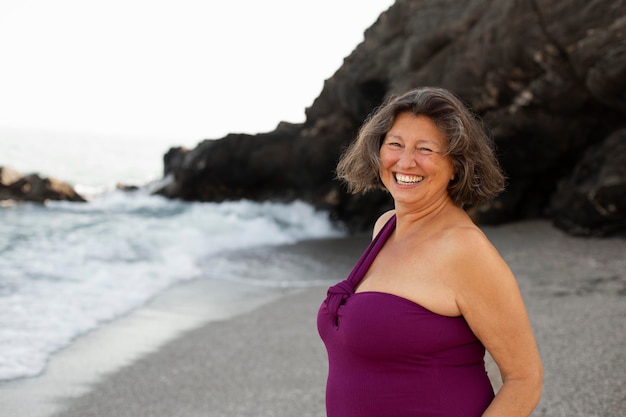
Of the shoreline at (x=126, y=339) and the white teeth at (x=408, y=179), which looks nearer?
the white teeth at (x=408, y=179)

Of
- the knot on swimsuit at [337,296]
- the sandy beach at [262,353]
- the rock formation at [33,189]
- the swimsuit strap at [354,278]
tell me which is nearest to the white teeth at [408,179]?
the swimsuit strap at [354,278]

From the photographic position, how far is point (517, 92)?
35.2 feet

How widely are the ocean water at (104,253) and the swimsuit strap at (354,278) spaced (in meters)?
4.49

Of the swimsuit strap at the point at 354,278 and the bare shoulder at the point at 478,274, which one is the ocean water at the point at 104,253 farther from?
the bare shoulder at the point at 478,274

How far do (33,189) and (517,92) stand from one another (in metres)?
16.0

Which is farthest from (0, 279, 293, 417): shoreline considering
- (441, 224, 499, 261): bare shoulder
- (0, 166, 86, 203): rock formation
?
(0, 166, 86, 203): rock formation

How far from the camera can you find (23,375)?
5793 mm

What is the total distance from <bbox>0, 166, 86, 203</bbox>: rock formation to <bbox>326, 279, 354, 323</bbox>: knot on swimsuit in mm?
20095

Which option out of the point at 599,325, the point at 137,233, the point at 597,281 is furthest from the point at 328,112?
the point at 599,325

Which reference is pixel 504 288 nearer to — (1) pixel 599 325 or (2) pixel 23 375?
(1) pixel 599 325

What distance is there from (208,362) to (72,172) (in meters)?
37.4

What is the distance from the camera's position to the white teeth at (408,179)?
7.57 feet

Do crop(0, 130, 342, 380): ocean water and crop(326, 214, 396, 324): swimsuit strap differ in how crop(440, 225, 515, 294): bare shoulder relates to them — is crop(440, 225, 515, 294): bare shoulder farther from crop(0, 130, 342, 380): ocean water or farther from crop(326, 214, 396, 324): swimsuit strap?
crop(0, 130, 342, 380): ocean water

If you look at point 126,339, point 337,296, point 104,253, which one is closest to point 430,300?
point 337,296
